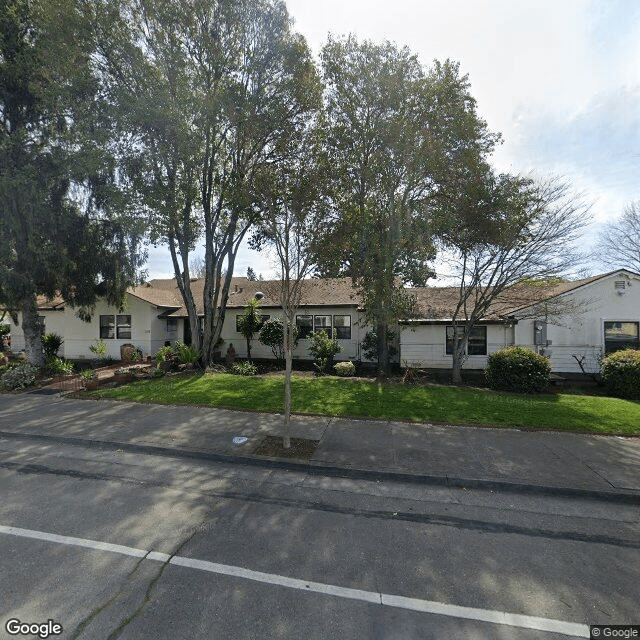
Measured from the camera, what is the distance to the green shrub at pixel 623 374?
38.8 ft

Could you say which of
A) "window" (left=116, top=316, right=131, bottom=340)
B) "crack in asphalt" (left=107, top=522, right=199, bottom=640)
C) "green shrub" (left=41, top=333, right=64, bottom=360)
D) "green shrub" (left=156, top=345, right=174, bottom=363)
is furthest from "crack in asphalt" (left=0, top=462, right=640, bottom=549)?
"green shrub" (left=41, top=333, right=64, bottom=360)

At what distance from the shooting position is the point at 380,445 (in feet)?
21.6

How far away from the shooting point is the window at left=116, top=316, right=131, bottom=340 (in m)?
18.9

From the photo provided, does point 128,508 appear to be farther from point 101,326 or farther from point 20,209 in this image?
point 101,326

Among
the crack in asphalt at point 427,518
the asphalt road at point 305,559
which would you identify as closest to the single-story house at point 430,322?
the crack in asphalt at point 427,518

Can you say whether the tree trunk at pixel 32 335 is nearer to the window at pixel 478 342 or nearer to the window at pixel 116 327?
the window at pixel 116 327

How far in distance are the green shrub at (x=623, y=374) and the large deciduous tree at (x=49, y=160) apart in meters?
18.2

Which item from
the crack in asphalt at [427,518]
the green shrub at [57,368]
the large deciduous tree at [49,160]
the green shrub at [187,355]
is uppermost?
the large deciduous tree at [49,160]

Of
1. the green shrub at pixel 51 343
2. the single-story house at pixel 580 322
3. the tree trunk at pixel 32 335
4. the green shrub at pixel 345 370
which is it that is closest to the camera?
the tree trunk at pixel 32 335

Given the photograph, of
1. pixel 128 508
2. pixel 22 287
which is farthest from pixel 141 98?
pixel 128 508

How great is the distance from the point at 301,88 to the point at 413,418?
11762mm

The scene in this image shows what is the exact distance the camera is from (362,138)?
1150 cm

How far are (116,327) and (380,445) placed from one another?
1776cm

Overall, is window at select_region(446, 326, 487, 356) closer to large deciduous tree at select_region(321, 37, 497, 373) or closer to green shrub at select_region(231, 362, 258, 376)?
large deciduous tree at select_region(321, 37, 497, 373)
